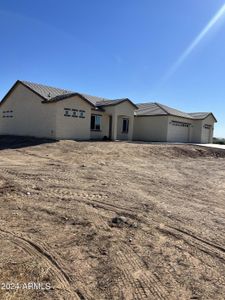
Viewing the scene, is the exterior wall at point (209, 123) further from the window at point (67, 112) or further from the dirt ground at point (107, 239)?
the dirt ground at point (107, 239)

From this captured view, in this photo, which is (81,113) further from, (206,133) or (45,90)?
(206,133)

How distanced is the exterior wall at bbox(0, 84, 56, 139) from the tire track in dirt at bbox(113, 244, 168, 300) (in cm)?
1932

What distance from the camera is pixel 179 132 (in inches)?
1303

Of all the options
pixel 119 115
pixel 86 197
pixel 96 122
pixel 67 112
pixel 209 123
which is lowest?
pixel 86 197

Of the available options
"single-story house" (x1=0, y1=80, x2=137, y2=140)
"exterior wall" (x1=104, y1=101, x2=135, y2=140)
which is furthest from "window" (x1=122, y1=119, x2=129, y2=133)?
"exterior wall" (x1=104, y1=101, x2=135, y2=140)

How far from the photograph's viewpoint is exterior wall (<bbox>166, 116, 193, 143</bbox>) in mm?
31184

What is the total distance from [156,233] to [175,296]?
6.22 ft

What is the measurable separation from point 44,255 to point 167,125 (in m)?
27.6

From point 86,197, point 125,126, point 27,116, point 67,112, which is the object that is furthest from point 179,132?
point 86,197

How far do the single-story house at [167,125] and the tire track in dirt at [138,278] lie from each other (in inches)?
1062

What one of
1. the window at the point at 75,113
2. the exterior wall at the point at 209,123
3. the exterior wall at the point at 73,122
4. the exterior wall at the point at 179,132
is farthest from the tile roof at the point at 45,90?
the exterior wall at the point at 209,123

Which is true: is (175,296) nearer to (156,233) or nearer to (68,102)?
(156,233)

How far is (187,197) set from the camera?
845 centimetres

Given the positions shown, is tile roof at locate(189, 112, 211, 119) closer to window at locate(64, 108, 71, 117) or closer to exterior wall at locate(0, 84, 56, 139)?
window at locate(64, 108, 71, 117)
